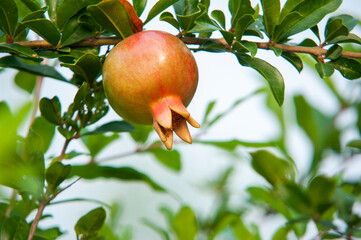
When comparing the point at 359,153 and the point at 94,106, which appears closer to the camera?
the point at 94,106

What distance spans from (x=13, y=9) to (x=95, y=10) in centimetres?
14

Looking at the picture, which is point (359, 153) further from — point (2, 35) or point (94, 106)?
point (2, 35)

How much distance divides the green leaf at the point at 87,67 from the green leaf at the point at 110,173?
0.34m

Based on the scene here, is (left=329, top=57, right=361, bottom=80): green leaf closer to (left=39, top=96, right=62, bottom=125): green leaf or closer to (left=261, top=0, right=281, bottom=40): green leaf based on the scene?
(left=261, top=0, right=281, bottom=40): green leaf

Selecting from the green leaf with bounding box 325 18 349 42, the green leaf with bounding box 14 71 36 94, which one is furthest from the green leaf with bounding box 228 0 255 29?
the green leaf with bounding box 14 71 36 94

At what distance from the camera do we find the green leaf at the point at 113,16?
0.62 metres

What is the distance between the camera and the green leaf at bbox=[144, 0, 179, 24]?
2.21 feet

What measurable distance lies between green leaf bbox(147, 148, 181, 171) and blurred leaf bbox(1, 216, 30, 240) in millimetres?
569

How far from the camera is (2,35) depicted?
72 centimetres

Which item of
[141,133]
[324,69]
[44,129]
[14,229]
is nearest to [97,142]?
[141,133]

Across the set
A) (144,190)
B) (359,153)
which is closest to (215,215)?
(359,153)

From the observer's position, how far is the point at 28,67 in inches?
28.5

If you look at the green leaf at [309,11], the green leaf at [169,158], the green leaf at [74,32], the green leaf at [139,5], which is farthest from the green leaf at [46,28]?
the green leaf at [169,158]

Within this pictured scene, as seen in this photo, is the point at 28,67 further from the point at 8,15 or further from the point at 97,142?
the point at 97,142
